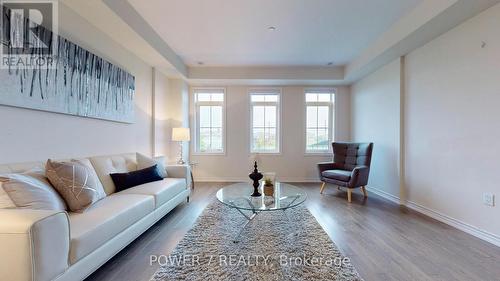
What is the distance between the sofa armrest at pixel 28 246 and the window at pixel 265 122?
15.0 feet

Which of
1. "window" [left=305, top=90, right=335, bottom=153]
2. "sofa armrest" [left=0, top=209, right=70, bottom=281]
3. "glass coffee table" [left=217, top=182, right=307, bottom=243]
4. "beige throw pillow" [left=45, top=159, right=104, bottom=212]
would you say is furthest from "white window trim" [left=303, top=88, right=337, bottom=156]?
"sofa armrest" [left=0, top=209, right=70, bottom=281]

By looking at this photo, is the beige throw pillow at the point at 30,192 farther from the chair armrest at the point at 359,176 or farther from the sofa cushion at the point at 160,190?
the chair armrest at the point at 359,176

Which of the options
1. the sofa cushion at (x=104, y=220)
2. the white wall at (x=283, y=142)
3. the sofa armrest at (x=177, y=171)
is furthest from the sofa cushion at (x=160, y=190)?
the white wall at (x=283, y=142)

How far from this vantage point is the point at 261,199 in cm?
262

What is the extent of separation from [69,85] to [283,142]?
13.8 feet

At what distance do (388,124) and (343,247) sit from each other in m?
2.69

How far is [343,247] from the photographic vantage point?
2.22m

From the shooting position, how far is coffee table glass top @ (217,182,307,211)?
2.32m

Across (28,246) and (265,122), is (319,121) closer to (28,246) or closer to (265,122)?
(265,122)

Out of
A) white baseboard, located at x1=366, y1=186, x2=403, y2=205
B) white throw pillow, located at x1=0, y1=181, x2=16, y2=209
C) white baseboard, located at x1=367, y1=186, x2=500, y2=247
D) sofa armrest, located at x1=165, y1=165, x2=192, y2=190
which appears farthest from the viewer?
white baseboard, located at x1=366, y1=186, x2=403, y2=205

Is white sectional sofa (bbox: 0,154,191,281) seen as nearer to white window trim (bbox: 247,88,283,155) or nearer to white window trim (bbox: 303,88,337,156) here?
white window trim (bbox: 247,88,283,155)

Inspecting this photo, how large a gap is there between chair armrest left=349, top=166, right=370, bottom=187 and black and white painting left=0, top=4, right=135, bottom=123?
3599 mm

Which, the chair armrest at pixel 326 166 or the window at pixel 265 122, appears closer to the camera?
the chair armrest at pixel 326 166

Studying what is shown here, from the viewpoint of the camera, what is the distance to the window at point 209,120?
222 inches
